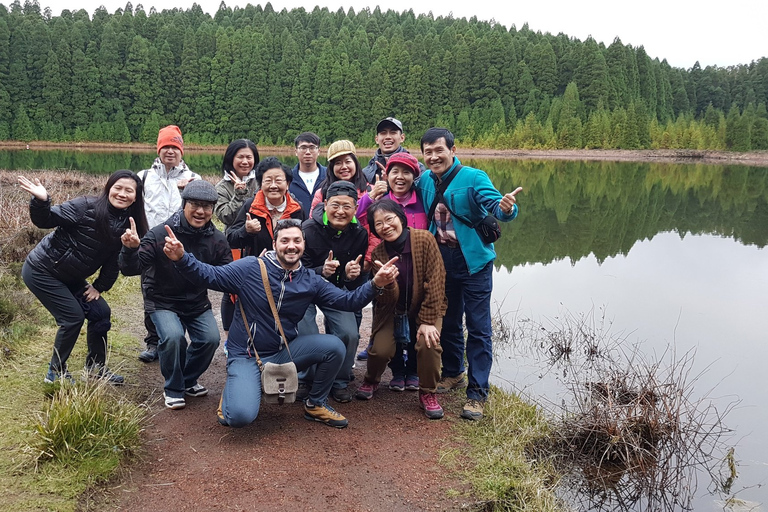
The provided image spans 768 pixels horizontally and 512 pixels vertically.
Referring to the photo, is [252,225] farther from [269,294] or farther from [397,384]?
[397,384]

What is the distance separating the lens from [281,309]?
4227mm

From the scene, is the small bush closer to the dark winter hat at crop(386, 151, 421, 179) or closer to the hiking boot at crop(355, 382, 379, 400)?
the hiking boot at crop(355, 382, 379, 400)

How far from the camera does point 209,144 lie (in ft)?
239

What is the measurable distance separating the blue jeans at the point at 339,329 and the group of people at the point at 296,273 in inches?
0.5

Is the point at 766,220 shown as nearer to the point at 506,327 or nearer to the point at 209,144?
the point at 506,327

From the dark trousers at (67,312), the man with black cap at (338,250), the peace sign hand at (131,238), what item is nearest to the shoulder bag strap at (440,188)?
the man with black cap at (338,250)

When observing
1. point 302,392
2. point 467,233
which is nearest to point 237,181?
point 302,392

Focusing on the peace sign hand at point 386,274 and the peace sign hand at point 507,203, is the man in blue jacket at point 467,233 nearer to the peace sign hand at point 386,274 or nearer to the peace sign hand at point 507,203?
the peace sign hand at point 507,203

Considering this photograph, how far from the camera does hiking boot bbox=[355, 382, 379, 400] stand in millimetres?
4898

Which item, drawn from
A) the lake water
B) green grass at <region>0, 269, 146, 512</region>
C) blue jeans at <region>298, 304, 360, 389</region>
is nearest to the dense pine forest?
the lake water

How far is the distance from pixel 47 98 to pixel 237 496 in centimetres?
7944

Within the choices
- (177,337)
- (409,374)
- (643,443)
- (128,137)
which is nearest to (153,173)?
(177,337)

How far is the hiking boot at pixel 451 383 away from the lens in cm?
521

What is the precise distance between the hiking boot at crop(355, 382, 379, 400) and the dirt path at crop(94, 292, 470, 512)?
109 millimetres
